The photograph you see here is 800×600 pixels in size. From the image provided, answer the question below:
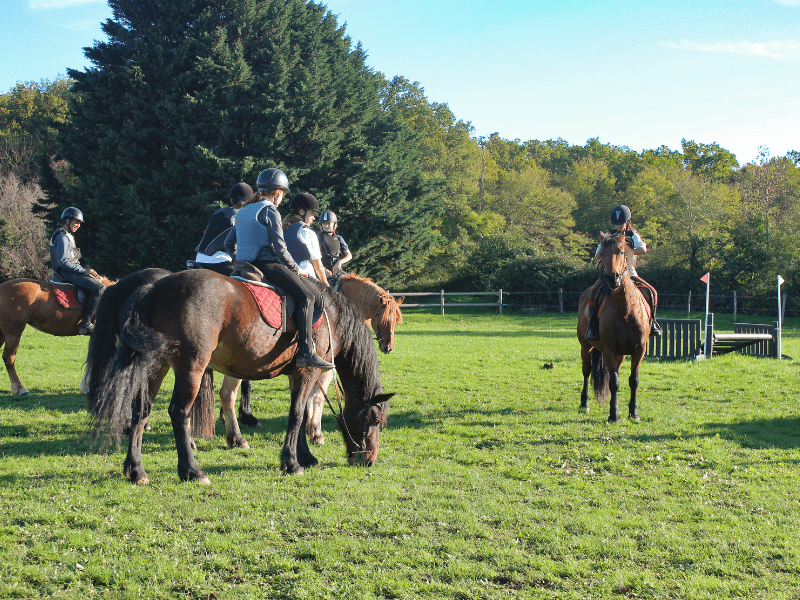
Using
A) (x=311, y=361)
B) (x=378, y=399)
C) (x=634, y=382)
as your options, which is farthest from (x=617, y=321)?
(x=311, y=361)

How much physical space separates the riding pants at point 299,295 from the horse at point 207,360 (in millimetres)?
225

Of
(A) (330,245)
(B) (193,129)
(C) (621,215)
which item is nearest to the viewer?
A: (C) (621,215)

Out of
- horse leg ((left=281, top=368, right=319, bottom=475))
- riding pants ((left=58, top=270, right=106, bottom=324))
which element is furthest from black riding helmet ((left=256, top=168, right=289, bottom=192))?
riding pants ((left=58, top=270, right=106, bottom=324))

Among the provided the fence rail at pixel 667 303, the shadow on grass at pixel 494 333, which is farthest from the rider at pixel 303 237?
the fence rail at pixel 667 303

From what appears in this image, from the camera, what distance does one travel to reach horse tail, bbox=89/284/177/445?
5.24 meters

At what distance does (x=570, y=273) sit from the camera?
37.0m

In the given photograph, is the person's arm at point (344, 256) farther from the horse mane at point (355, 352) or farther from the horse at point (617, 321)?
the horse at point (617, 321)

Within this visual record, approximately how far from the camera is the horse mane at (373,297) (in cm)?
916

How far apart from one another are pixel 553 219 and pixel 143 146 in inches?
1408

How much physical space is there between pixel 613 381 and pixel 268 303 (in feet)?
17.9

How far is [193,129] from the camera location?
29.0 meters

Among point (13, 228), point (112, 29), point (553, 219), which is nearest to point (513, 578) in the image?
point (112, 29)

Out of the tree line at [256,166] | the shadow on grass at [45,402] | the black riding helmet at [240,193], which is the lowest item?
the shadow on grass at [45,402]

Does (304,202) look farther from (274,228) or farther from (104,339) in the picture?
(104,339)
